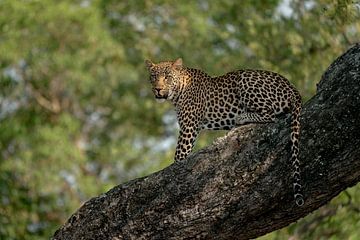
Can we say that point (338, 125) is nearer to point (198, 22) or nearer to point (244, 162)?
point (244, 162)

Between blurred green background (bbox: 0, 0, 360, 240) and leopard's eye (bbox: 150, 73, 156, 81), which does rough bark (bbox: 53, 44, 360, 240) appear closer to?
leopard's eye (bbox: 150, 73, 156, 81)

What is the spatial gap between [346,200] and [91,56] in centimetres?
1746

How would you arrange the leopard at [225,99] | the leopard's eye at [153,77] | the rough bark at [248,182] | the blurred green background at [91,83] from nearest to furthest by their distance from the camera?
1. the rough bark at [248,182]
2. the leopard at [225,99]
3. the leopard's eye at [153,77]
4. the blurred green background at [91,83]

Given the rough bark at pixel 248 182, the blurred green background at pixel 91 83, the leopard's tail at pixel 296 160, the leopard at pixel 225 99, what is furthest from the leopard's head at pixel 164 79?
the blurred green background at pixel 91 83

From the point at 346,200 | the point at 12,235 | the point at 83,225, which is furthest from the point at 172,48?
the point at 83,225

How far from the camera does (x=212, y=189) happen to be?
37.8 feet

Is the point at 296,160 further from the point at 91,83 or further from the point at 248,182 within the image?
the point at 91,83

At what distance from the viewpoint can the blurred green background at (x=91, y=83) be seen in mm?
34375

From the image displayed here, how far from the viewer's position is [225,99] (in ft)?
43.3

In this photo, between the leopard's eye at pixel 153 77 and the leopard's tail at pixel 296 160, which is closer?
the leopard's tail at pixel 296 160

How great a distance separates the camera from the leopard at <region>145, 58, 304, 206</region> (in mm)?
12188

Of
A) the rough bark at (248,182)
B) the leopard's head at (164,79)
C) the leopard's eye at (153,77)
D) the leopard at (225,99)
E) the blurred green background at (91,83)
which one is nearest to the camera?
the rough bark at (248,182)

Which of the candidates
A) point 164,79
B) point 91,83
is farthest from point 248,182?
point 91,83

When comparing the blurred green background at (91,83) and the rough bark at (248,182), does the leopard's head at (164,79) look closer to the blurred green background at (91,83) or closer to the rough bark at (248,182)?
the rough bark at (248,182)
